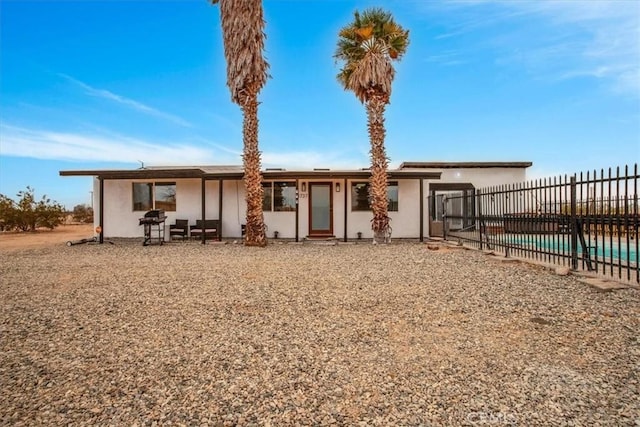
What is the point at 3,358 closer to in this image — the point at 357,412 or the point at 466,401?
the point at 357,412

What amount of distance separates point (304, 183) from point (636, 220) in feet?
38.3

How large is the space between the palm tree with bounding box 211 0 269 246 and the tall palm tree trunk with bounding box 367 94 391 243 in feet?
13.7

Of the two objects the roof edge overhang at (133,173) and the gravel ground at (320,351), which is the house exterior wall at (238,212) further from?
the gravel ground at (320,351)

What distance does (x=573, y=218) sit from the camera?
725 centimetres

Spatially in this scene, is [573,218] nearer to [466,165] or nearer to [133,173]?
[466,165]

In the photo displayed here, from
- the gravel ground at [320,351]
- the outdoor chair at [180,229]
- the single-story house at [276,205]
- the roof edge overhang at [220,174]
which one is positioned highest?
the roof edge overhang at [220,174]

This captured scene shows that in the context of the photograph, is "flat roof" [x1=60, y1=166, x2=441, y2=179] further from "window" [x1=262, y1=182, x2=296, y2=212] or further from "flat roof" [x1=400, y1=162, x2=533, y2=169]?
"flat roof" [x1=400, y1=162, x2=533, y2=169]

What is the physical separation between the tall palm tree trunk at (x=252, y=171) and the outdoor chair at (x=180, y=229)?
12.3ft

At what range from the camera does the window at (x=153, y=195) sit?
16.1m

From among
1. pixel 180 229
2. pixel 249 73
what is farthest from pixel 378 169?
pixel 180 229

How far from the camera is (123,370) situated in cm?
321

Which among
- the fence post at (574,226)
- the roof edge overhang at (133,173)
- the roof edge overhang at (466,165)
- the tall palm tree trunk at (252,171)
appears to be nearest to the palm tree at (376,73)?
the tall palm tree trunk at (252,171)

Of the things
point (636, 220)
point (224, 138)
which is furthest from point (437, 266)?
point (224, 138)

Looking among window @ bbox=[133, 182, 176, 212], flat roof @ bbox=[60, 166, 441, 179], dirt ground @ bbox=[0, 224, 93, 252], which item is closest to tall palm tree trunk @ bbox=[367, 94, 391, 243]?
flat roof @ bbox=[60, 166, 441, 179]
